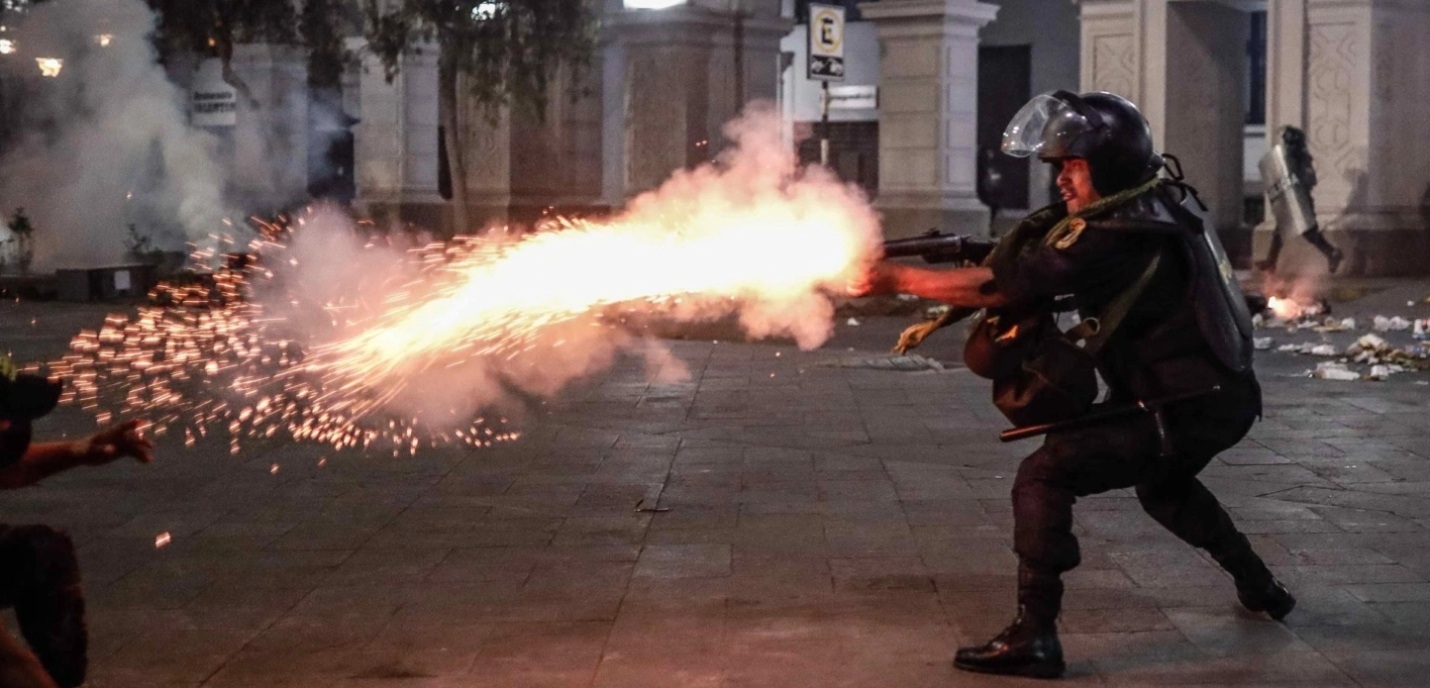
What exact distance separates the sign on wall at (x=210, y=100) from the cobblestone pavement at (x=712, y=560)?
1914cm

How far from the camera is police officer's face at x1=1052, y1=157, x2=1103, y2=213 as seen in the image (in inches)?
214

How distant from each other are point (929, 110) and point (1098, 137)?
54.3 ft

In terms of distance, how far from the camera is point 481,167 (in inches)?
986

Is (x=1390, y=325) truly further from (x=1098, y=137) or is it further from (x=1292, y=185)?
(x=1098, y=137)

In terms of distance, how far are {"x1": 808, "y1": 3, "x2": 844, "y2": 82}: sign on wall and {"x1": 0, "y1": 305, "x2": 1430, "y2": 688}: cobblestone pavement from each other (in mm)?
9382

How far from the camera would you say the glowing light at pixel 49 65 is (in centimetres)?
2434

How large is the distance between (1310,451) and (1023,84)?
21690 millimetres

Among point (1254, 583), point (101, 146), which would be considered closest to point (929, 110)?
point (101, 146)

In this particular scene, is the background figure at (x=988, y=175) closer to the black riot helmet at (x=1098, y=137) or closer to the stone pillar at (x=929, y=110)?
the stone pillar at (x=929, y=110)

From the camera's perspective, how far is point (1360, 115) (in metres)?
20.1

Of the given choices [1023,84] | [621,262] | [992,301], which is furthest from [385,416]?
[1023,84]

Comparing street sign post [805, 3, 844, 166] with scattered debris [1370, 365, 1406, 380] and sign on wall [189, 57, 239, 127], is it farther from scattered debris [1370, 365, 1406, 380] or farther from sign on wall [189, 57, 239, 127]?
sign on wall [189, 57, 239, 127]

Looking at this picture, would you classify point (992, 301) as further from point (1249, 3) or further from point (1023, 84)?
point (1023, 84)

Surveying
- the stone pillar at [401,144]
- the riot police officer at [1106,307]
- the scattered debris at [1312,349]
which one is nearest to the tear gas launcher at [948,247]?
the riot police officer at [1106,307]
